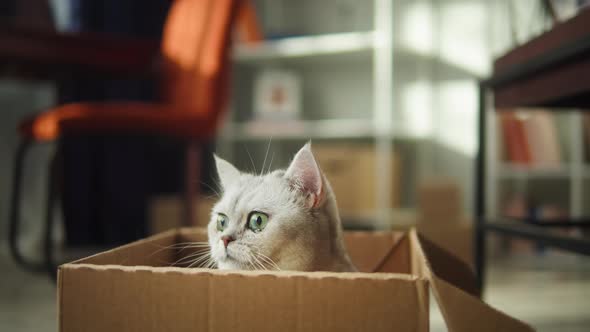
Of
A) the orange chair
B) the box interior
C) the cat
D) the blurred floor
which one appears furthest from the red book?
the cat

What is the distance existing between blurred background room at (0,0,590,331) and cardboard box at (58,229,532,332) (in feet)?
4.08

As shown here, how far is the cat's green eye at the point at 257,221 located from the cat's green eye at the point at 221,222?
0.20 feet

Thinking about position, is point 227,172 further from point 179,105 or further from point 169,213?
point 169,213

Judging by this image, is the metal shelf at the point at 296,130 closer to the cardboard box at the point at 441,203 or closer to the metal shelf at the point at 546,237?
the cardboard box at the point at 441,203

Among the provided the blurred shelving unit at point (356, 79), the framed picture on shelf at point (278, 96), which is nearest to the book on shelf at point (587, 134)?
the blurred shelving unit at point (356, 79)

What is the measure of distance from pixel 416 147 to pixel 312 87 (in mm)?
768

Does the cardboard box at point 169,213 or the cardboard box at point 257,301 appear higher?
the cardboard box at point 257,301

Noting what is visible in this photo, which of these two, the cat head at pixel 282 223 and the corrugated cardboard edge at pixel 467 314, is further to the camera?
the cat head at pixel 282 223

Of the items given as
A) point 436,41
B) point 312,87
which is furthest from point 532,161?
point 312,87

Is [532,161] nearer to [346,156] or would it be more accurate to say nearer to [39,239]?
[346,156]

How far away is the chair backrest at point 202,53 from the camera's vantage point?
156 cm

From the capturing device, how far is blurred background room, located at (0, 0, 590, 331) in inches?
87.0

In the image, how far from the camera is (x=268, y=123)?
277cm

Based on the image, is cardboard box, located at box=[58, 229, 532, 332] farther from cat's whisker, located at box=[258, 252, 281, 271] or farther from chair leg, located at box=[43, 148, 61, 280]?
chair leg, located at box=[43, 148, 61, 280]
